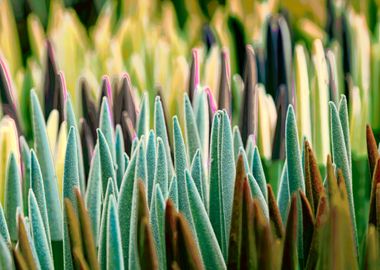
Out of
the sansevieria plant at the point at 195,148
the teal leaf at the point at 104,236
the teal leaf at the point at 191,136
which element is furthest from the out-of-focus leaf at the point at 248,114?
the teal leaf at the point at 104,236

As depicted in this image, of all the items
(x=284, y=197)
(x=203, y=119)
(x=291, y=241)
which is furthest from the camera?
(x=203, y=119)

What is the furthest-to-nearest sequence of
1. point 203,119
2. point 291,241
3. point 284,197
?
point 203,119 → point 284,197 → point 291,241

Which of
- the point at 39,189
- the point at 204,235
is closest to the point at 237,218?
the point at 204,235

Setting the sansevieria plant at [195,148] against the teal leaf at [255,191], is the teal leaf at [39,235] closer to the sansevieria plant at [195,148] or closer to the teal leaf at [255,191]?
the sansevieria plant at [195,148]

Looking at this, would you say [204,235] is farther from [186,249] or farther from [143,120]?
[143,120]

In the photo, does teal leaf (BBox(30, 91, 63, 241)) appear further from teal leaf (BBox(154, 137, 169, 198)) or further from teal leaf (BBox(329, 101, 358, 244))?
teal leaf (BBox(329, 101, 358, 244))

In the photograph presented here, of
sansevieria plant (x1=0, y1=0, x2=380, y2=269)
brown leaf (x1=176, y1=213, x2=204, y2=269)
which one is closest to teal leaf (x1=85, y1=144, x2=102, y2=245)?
sansevieria plant (x1=0, y1=0, x2=380, y2=269)
